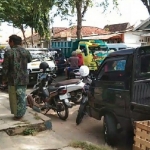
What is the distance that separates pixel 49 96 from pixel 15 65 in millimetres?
2482

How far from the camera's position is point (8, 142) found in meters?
4.50

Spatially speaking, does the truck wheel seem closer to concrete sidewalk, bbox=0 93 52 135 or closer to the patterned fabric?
concrete sidewalk, bbox=0 93 52 135

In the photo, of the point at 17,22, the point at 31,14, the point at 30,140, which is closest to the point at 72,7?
the point at 31,14

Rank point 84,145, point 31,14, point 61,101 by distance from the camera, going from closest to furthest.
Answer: point 84,145 → point 61,101 → point 31,14

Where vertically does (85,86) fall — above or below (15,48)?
below

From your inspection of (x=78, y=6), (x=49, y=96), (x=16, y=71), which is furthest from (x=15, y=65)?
(x=78, y=6)

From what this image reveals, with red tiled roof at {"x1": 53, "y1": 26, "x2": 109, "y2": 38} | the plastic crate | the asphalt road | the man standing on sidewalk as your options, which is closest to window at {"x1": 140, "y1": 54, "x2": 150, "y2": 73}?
the asphalt road

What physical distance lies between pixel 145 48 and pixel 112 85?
2.90ft

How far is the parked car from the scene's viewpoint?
4742mm

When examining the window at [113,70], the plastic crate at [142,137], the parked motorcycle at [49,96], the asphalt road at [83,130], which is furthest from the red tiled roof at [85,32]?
the plastic crate at [142,137]

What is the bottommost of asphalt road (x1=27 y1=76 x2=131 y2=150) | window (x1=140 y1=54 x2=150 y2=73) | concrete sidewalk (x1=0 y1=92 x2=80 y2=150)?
asphalt road (x1=27 y1=76 x2=131 y2=150)

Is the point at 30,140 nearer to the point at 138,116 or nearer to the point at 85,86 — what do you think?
the point at 138,116

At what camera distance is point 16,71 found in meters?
5.32

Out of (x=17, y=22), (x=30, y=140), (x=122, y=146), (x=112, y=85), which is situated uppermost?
(x=17, y=22)
